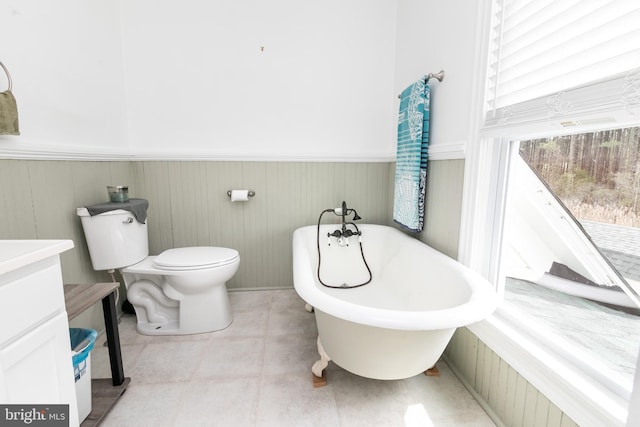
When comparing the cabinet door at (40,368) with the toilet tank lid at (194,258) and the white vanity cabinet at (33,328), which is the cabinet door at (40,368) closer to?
the white vanity cabinet at (33,328)

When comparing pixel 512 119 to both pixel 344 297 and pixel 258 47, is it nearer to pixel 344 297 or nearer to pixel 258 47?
pixel 344 297

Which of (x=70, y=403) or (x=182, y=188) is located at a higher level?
(x=182, y=188)

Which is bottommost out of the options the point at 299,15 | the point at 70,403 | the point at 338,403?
the point at 338,403

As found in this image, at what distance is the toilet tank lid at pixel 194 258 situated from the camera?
68.8 inches

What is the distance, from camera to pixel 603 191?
3.04ft

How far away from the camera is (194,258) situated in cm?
183

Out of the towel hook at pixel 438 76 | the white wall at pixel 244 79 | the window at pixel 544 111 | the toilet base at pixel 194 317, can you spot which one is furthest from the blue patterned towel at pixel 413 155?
the toilet base at pixel 194 317

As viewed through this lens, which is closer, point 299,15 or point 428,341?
point 428,341

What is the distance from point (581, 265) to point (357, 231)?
1319 mm

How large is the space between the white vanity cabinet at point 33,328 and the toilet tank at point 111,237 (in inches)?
35.1

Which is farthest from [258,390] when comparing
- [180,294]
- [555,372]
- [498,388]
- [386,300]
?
[555,372]

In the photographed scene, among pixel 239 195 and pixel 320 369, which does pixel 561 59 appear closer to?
pixel 320 369

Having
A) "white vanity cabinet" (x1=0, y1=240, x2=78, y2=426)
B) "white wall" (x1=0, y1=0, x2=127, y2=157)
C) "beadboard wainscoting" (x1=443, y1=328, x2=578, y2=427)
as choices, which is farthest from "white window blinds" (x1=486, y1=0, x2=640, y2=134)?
"white wall" (x1=0, y1=0, x2=127, y2=157)

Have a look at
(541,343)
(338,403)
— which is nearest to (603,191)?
(541,343)
